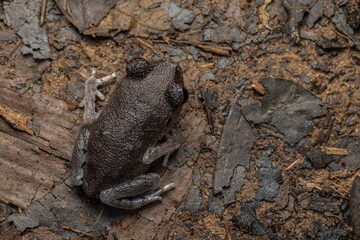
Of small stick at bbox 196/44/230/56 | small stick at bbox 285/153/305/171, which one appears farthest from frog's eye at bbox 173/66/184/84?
small stick at bbox 285/153/305/171

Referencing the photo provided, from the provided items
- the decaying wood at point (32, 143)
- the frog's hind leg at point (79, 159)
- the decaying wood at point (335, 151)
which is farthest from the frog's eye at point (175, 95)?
the decaying wood at point (335, 151)

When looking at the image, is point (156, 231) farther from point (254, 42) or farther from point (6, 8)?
point (6, 8)

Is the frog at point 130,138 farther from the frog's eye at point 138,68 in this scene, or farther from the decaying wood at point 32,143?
the decaying wood at point 32,143

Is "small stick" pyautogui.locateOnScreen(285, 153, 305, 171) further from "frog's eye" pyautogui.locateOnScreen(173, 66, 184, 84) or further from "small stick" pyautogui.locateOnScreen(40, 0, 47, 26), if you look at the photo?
"small stick" pyautogui.locateOnScreen(40, 0, 47, 26)

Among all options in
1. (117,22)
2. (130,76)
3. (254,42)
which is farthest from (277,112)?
(117,22)

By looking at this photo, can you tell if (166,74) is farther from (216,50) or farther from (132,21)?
(132,21)
